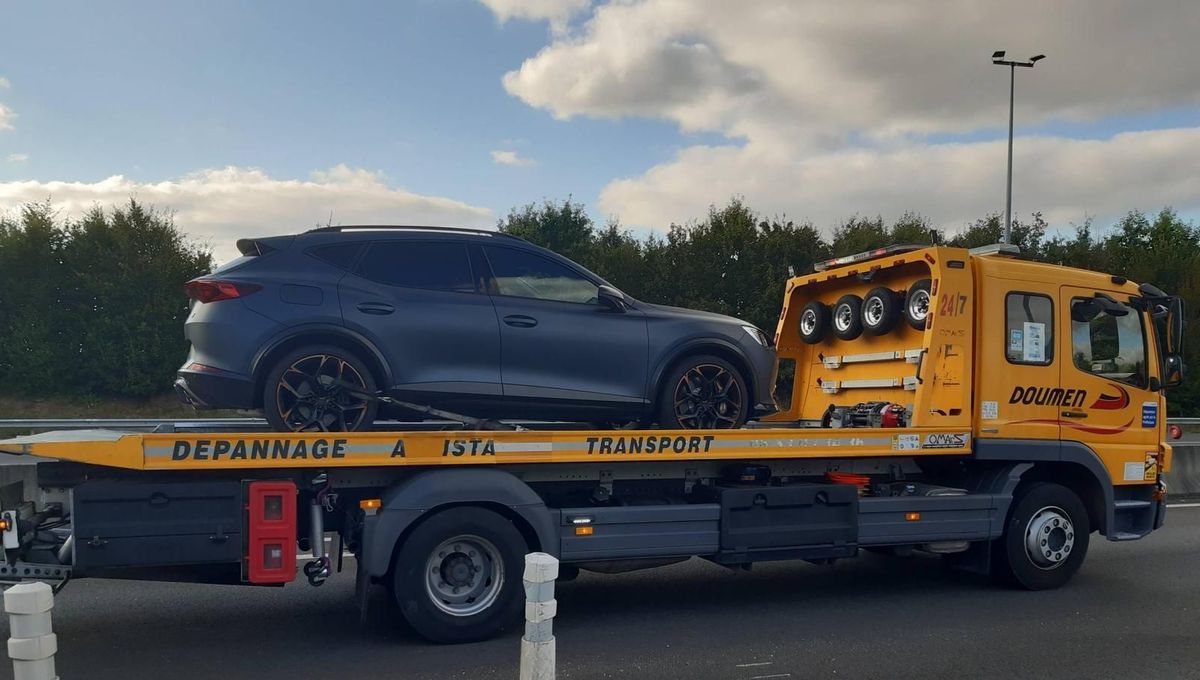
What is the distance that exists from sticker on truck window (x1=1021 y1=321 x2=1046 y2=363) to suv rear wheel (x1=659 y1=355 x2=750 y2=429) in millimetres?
2238

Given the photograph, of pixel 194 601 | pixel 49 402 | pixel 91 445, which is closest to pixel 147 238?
pixel 49 402

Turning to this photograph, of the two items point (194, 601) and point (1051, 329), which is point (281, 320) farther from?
point (1051, 329)

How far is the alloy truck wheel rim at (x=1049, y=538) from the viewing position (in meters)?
7.20

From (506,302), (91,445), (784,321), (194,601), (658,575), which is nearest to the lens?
(91,445)

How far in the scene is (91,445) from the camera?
4.91m

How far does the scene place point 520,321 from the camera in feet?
20.1

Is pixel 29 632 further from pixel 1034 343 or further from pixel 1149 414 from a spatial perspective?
pixel 1149 414

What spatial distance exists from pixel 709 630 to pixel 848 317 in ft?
10.8

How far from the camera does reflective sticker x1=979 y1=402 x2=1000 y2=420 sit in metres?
7.02

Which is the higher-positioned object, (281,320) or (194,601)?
(281,320)

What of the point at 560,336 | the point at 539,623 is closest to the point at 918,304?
the point at 560,336

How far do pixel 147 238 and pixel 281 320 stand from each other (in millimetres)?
19135

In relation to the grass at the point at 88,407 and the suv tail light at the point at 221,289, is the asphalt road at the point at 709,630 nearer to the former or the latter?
the suv tail light at the point at 221,289

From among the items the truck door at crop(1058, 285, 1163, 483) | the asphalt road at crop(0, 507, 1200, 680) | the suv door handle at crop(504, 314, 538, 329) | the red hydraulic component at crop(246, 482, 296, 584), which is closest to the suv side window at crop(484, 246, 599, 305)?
the suv door handle at crop(504, 314, 538, 329)
